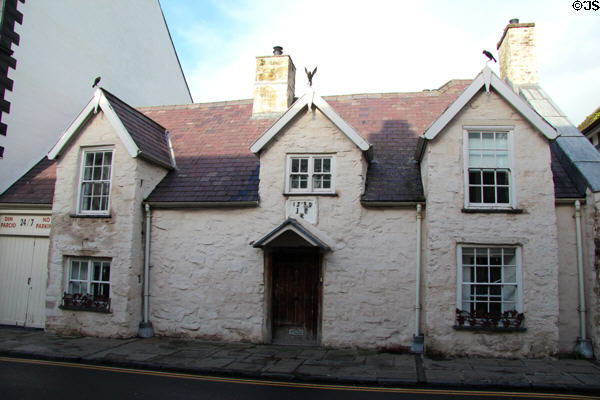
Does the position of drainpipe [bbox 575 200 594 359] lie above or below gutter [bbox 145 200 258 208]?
below

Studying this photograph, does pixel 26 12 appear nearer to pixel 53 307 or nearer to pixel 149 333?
pixel 53 307

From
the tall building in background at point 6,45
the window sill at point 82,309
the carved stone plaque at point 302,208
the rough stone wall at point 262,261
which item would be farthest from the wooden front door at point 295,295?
the tall building in background at point 6,45

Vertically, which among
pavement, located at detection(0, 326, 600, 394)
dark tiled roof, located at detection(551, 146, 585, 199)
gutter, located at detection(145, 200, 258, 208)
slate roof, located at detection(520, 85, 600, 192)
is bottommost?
pavement, located at detection(0, 326, 600, 394)

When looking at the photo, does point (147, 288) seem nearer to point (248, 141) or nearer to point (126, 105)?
point (248, 141)

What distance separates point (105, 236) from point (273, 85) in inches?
305

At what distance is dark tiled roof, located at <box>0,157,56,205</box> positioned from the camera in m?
13.0

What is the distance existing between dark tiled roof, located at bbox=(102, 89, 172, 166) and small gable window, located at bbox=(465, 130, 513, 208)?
8601 millimetres

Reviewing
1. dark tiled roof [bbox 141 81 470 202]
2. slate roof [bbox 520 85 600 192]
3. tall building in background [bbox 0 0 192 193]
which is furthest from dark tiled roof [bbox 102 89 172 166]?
slate roof [bbox 520 85 600 192]

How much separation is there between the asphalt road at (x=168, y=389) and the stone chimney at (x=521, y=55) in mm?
10220

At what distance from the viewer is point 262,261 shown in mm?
11008

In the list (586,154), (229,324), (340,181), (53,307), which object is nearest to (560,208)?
(586,154)

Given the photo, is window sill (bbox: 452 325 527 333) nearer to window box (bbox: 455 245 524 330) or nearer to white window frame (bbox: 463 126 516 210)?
window box (bbox: 455 245 524 330)

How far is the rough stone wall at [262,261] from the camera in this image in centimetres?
1034

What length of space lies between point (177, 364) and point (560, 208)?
9.47 m
